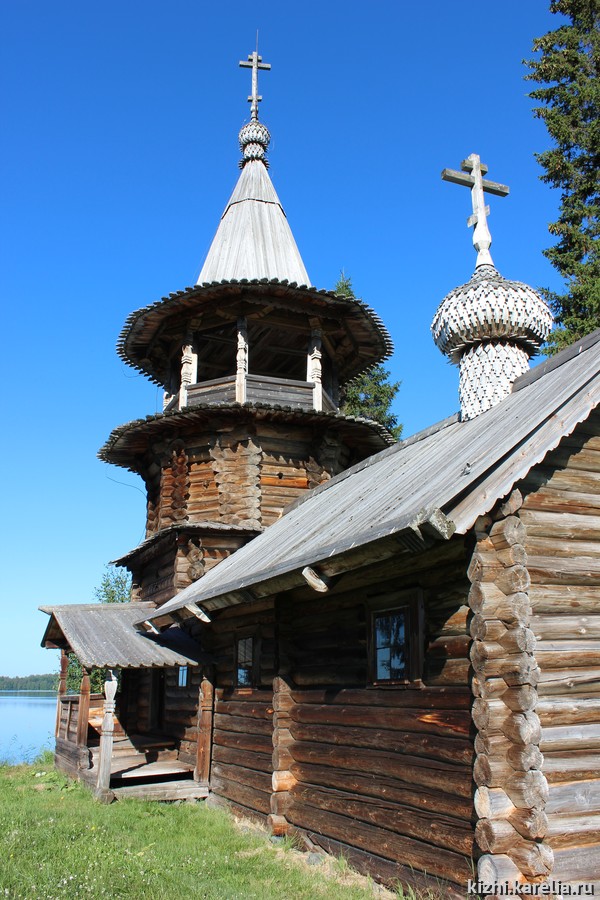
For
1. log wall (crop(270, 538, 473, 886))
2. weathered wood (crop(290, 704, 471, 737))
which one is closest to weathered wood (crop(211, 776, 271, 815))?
log wall (crop(270, 538, 473, 886))

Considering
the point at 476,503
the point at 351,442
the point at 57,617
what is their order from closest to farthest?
1. the point at 476,503
2. the point at 57,617
3. the point at 351,442

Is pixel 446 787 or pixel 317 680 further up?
pixel 317 680

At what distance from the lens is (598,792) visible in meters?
6.26

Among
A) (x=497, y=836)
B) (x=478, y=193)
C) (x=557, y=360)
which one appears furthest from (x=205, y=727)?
(x=478, y=193)

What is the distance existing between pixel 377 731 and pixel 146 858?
2762mm

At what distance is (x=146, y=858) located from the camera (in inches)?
319

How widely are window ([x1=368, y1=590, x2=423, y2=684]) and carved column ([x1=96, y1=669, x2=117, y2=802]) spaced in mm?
6058

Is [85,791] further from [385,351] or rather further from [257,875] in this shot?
[385,351]

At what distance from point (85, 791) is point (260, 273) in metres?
11.5

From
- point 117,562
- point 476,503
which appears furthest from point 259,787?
point 117,562

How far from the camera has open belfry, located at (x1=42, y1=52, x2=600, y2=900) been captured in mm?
6199

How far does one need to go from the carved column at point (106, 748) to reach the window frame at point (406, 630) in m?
6.01

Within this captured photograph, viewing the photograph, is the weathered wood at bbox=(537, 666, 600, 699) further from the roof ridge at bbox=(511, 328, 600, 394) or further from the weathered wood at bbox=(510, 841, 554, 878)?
the roof ridge at bbox=(511, 328, 600, 394)

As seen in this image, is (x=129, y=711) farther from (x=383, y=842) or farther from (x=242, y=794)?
(x=383, y=842)
